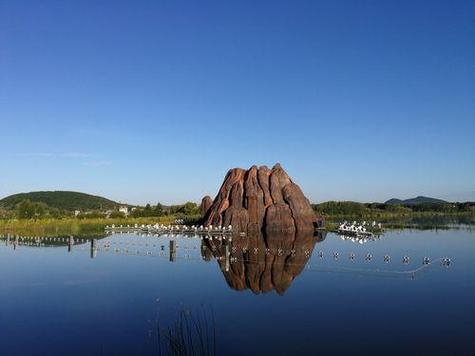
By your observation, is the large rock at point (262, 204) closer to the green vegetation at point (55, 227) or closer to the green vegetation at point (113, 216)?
the green vegetation at point (113, 216)

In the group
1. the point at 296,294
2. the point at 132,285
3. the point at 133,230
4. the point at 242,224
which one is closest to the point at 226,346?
the point at 296,294

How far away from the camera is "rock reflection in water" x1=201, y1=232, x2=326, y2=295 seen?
59.5ft

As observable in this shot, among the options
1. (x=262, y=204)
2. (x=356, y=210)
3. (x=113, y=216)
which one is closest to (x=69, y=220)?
(x=113, y=216)

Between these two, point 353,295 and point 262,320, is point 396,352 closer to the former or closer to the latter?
point 262,320

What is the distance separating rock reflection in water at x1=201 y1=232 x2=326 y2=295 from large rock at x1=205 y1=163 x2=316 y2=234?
730cm

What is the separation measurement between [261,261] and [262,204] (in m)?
22.3

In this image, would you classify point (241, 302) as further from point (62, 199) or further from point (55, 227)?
point (62, 199)

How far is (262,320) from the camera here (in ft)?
42.1

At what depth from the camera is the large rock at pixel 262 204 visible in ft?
143

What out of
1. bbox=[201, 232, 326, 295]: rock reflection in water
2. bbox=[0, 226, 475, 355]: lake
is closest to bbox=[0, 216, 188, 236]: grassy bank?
bbox=[201, 232, 326, 295]: rock reflection in water

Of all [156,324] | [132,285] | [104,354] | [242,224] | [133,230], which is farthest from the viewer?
[133,230]

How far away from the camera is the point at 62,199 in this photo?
14600 cm

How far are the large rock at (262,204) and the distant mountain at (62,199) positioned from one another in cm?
9631

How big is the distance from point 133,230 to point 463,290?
35821 mm
